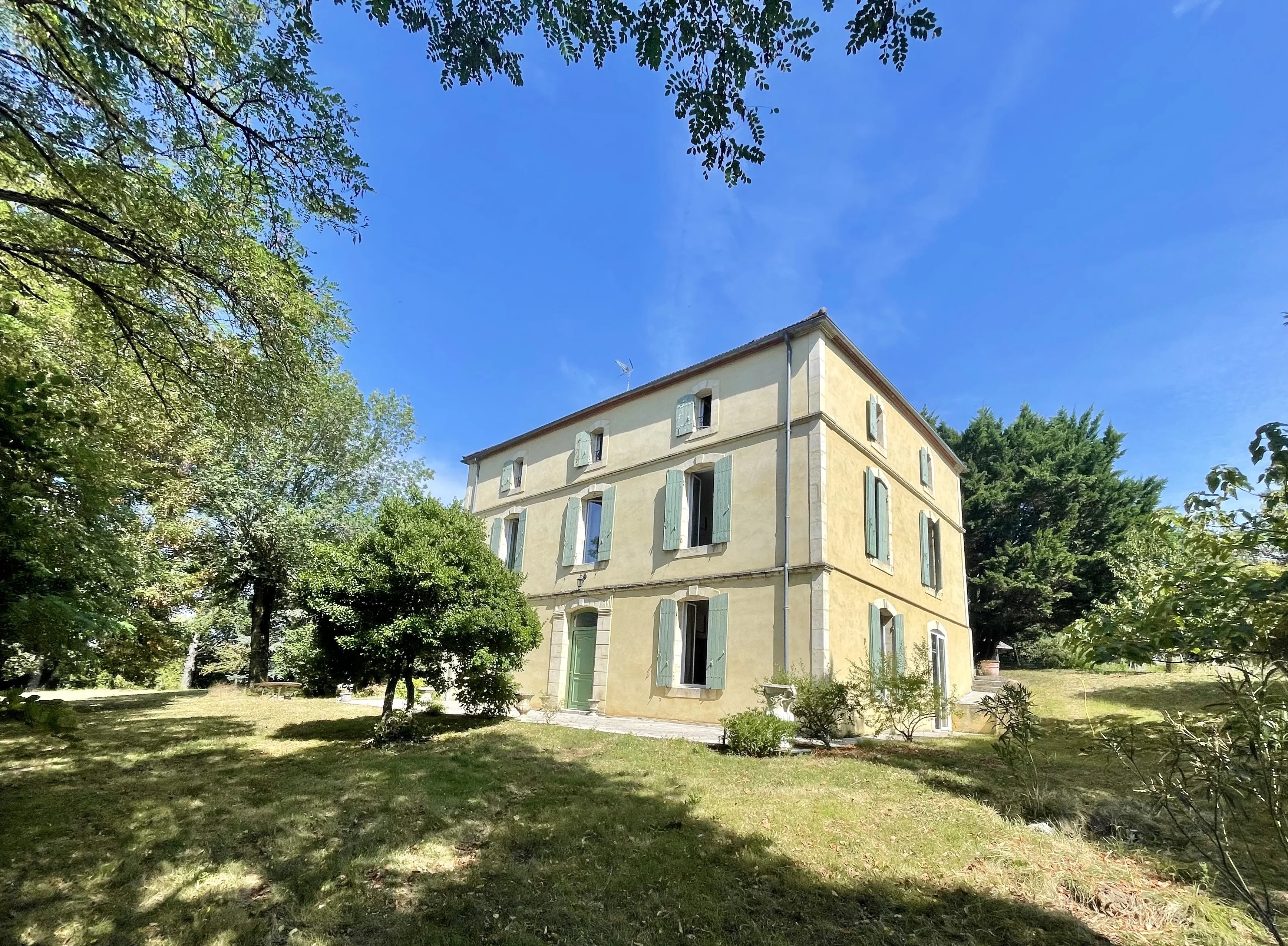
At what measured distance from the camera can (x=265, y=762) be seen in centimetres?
736

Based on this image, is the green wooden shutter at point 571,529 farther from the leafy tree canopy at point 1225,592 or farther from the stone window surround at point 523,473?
the leafy tree canopy at point 1225,592

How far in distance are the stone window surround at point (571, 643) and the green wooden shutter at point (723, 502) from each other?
3225mm

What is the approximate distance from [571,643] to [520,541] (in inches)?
142

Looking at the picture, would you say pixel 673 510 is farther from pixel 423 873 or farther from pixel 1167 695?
pixel 1167 695

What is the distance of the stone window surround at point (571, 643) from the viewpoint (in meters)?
13.3

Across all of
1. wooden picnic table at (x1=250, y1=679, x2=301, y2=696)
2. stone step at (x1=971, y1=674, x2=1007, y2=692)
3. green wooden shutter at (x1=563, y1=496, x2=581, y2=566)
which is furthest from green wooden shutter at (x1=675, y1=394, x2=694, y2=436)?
wooden picnic table at (x1=250, y1=679, x2=301, y2=696)

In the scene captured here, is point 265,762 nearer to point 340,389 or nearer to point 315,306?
point 315,306

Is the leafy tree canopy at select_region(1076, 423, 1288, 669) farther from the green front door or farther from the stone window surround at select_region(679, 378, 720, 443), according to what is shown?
the green front door

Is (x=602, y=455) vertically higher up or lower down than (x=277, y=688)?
higher up

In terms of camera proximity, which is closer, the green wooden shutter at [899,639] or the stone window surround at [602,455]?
the green wooden shutter at [899,639]

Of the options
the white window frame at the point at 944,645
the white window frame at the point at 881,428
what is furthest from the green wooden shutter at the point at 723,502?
the white window frame at the point at 944,645

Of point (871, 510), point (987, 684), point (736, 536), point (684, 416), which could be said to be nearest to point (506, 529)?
point (684, 416)

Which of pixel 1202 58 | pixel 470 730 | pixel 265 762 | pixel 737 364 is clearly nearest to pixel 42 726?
pixel 265 762

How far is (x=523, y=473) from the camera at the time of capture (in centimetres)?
1767
